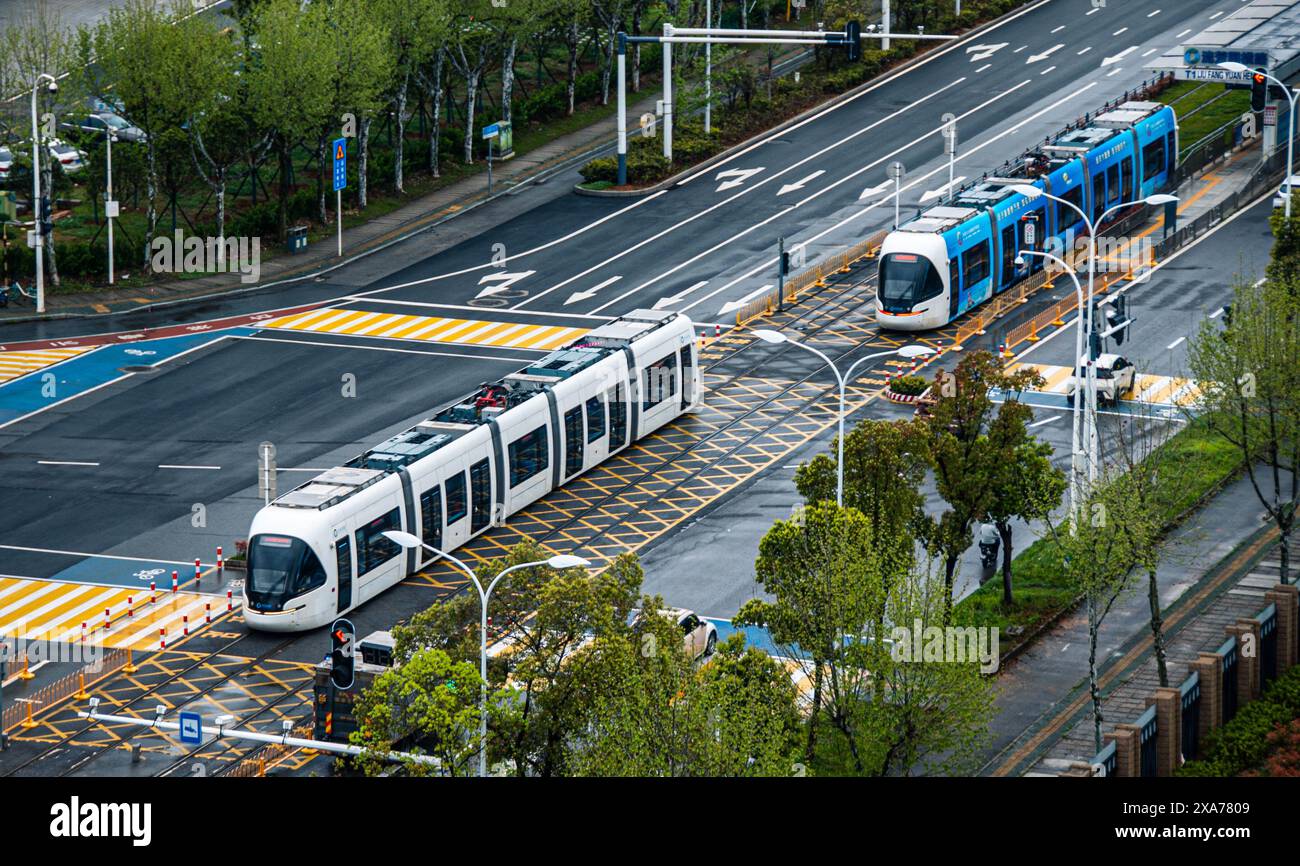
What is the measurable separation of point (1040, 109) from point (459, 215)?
30.9 m

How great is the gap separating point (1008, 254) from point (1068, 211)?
5570mm

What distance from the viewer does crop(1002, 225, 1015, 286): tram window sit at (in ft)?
269

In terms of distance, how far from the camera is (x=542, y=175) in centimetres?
10225

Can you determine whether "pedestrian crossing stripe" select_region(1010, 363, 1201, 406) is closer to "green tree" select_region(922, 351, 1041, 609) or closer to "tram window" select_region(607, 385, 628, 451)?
"tram window" select_region(607, 385, 628, 451)

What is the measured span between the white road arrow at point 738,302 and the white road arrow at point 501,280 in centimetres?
1003

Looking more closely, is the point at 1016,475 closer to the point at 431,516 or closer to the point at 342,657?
the point at 431,516

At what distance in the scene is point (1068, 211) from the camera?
3398 inches

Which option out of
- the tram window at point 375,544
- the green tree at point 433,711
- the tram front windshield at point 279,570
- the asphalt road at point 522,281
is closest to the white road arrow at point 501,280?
the asphalt road at point 522,281

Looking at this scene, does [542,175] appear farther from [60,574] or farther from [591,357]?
[60,574]

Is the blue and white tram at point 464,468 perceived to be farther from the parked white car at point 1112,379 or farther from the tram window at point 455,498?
the parked white car at point 1112,379

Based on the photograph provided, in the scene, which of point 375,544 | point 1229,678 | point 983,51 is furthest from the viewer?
point 983,51

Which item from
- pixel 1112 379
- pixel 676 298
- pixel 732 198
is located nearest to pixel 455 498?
pixel 1112 379

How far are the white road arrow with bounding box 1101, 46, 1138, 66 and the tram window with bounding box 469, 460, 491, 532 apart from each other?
6223cm
